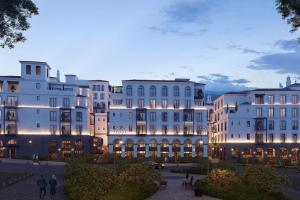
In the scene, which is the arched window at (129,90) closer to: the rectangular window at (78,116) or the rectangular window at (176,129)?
the rectangular window at (78,116)

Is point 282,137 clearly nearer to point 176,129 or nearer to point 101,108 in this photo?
point 176,129

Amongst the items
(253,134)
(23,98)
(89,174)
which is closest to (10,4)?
(89,174)

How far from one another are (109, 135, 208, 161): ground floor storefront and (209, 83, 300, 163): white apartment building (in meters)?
7.93

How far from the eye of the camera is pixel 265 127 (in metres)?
113

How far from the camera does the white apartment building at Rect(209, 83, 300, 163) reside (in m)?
112

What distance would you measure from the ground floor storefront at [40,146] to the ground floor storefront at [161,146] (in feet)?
35.1

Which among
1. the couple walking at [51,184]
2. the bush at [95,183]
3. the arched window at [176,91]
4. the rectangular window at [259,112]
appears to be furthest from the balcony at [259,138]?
the bush at [95,183]

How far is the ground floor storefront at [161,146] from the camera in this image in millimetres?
111062

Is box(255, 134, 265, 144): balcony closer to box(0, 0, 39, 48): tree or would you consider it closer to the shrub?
the shrub

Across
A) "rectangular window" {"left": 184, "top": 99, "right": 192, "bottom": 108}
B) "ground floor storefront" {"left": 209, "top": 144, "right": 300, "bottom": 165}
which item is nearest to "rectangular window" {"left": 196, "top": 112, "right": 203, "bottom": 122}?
"rectangular window" {"left": 184, "top": 99, "right": 192, "bottom": 108}

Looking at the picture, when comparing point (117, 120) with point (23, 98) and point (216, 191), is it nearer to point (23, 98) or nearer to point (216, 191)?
point (23, 98)

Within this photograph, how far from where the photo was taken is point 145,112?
4412 inches

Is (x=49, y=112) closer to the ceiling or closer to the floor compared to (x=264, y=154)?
closer to the ceiling

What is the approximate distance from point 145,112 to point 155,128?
492 cm
